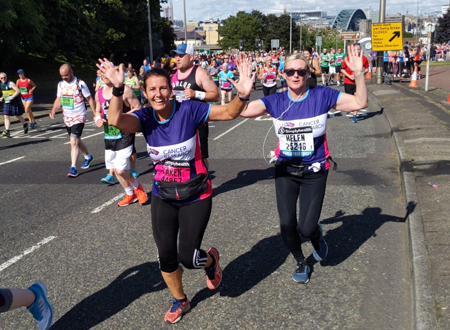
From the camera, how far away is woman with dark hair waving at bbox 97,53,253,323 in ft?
12.0

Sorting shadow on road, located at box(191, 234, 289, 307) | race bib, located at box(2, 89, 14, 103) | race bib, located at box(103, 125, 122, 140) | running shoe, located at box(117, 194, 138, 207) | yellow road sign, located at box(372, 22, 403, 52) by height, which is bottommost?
shadow on road, located at box(191, 234, 289, 307)

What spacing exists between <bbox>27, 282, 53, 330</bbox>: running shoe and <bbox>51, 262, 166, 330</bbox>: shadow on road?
0.64 ft

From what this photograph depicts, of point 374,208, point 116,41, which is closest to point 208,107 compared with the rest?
point 374,208

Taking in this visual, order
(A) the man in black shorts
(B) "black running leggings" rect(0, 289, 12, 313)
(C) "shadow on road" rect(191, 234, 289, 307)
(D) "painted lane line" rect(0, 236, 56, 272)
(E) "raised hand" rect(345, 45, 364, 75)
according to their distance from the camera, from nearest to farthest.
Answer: (B) "black running leggings" rect(0, 289, 12, 313), (E) "raised hand" rect(345, 45, 364, 75), (C) "shadow on road" rect(191, 234, 289, 307), (D) "painted lane line" rect(0, 236, 56, 272), (A) the man in black shorts

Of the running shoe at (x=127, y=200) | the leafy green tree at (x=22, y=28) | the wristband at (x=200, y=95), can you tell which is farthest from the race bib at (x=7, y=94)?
the leafy green tree at (x=22, y=28)

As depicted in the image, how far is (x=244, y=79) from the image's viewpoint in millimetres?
3756

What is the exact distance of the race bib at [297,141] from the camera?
4.25 meters

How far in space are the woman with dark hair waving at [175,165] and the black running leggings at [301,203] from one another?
0.78 meters

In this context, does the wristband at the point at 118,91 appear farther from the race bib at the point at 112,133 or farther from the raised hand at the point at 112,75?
the race bib at the point at 112,133

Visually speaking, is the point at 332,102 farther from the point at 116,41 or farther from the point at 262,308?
the point at 116,41

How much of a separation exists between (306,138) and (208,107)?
0.93 m

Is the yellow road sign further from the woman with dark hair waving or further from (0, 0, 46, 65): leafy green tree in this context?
the woman with dark hair waving

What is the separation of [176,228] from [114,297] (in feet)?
3.09

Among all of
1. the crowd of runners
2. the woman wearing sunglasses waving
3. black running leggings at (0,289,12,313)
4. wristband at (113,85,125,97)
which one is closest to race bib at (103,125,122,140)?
the crowd of runners
